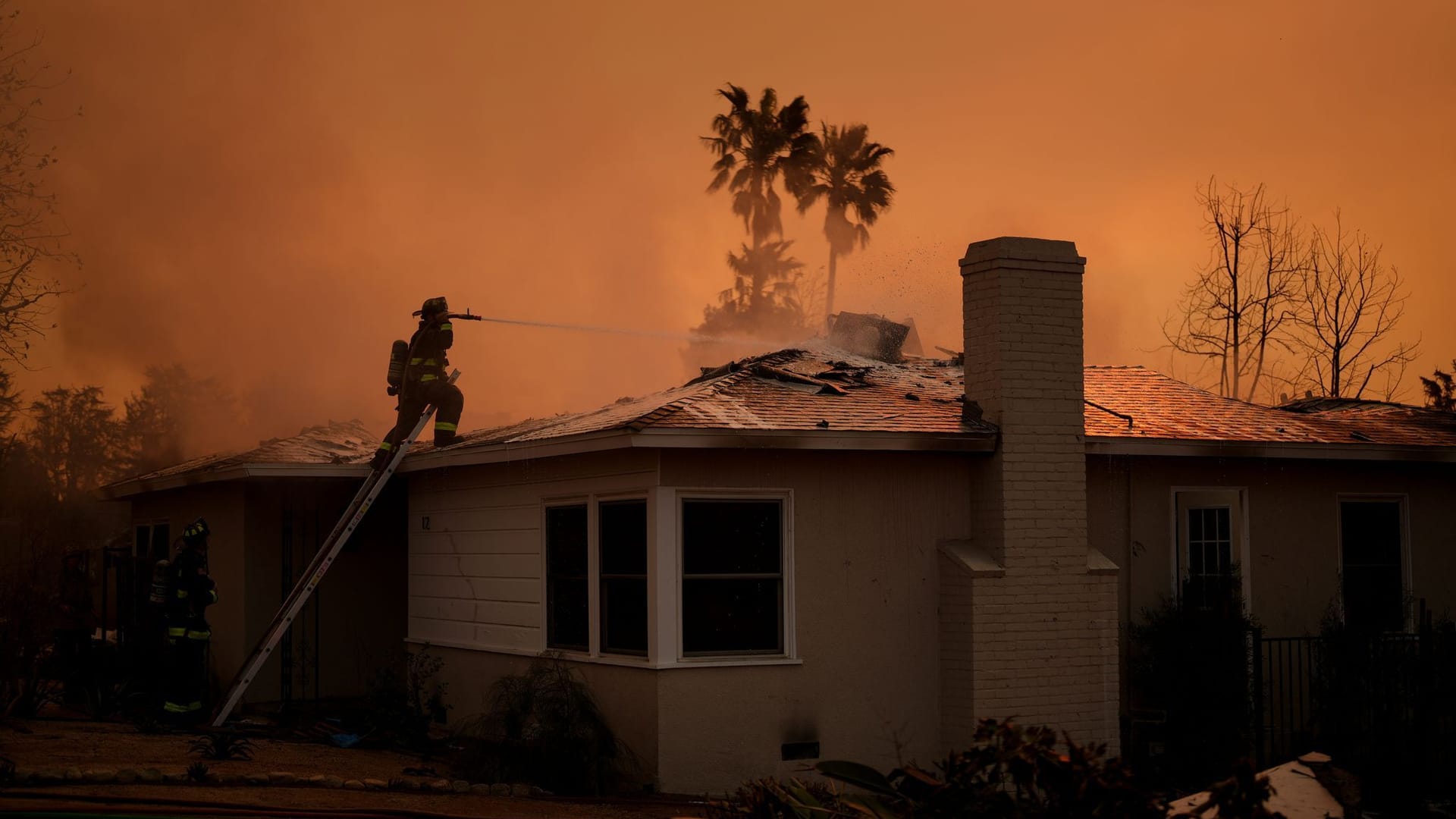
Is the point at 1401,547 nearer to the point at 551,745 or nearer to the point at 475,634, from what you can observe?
the point at 551,745

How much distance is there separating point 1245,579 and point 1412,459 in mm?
2188

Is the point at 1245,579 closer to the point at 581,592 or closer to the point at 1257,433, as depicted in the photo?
the point at 1257,433

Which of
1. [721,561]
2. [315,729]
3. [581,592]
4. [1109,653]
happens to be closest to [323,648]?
[315,729]

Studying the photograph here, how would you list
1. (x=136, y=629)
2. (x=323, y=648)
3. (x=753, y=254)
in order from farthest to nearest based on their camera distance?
(x=753, y=254), (x=136, y=629), (x=323, y=648)

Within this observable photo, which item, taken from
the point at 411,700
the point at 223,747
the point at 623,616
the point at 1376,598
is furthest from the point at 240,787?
the point at 1376,598

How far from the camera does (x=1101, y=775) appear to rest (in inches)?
289

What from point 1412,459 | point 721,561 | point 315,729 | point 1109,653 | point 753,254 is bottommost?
point 315,729

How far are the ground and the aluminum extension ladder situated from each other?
2.00ft

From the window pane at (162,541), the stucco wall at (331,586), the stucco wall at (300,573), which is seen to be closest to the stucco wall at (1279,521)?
the stucco wall at (331,586)

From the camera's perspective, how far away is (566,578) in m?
13.2

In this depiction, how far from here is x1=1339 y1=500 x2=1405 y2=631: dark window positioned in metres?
14.8

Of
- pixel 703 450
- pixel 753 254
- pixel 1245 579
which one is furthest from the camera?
pixel 753 254

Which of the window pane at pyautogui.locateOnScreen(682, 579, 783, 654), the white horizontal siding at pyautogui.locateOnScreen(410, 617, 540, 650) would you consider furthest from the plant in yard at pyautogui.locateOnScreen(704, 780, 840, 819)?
the white horizontal siding at pyautogui.locateOnScreen(410, 617, 540, 650)

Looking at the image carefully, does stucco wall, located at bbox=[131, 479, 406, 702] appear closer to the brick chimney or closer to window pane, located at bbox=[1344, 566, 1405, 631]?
the brick chimney
